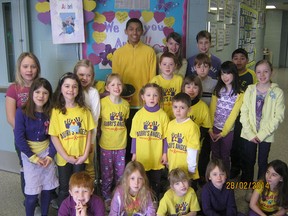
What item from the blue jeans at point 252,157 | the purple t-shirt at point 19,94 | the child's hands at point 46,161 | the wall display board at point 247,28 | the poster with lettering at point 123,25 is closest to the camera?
the child's hands at point 46,161

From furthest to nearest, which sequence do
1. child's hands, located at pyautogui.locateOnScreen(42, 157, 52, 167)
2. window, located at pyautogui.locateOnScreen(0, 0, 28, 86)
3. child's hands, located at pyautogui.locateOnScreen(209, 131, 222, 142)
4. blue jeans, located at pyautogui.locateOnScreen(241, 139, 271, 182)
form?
window, located at pyautogui.locateOnScreen(0, 0, 28, 86) → child's hands, located at pyautogui.locateOnScreen(209, 131, 222, 142) → blue jeans, located at pyautogui.locateOnScreen(241, 139, 271, 182) → child's hands, located at pyautogui.locateOnScreen(42, 157, 52, 167)

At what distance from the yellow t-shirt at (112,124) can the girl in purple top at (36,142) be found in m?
0.42

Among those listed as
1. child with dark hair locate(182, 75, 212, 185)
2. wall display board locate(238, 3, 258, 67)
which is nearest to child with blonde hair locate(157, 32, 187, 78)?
child with dark hair locate(182, 75, 212, 185)

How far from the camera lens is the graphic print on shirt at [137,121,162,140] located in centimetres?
238

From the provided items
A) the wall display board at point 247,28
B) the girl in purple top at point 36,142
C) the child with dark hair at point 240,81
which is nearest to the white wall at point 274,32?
the wall display board at point 247,28

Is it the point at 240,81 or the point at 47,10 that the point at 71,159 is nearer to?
the point at 47,10

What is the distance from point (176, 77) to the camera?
262cm

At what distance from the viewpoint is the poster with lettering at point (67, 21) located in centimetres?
291

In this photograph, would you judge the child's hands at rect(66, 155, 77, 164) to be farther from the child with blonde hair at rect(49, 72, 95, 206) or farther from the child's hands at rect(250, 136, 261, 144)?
the child's hands at rect(250, 136, 261, 144)

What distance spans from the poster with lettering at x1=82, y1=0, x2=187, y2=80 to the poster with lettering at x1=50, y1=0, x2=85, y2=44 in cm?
10

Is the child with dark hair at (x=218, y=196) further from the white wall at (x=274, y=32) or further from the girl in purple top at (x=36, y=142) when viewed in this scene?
the white wall at (x=274, y=32)

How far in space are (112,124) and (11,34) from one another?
4.87ft

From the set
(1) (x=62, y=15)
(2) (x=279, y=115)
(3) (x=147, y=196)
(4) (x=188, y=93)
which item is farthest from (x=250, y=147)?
(1) (x=62, y=15)

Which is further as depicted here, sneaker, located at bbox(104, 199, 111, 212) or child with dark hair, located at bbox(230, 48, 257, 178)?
child with dark hair, located at bbox(230, 48, 257, 178)
